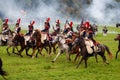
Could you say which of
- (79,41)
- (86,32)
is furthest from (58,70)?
(86,32)

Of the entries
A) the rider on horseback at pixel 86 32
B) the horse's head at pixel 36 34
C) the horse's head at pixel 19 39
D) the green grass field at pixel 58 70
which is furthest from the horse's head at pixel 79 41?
the horse's head at pixel 19 39

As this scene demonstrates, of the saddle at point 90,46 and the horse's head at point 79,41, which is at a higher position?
the horse's head at point 79,41

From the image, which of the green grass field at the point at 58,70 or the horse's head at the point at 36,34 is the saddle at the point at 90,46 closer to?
the green grass field at the point at 58,70

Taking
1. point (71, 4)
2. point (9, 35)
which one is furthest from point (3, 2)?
point (9, 35)

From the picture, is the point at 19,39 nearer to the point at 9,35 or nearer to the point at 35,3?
the point at 9,35

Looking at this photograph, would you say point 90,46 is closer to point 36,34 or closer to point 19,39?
point 36,34

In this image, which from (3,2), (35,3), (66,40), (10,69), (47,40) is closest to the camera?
(10,69)

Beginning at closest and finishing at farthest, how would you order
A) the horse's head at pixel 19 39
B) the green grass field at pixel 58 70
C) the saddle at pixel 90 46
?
the green grass field at pixel 58 70
the saddle at pixel 90 46
the horse's head at pixel 19 39

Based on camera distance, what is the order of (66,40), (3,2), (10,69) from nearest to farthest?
(10,69) < (66,40) < (3,2)

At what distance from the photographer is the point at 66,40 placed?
2364cm

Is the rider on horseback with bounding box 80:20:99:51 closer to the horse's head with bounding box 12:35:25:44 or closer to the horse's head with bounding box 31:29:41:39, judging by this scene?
the horse's head with bounding box 31:29:41:39

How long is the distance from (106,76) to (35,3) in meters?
85.9

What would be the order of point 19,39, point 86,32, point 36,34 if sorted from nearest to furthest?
point 86,32
point 36,34
point 19,39

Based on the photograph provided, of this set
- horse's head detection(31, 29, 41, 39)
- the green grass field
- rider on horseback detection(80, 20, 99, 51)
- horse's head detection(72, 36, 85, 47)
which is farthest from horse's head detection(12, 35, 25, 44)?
horse's head detection(72, 36, 85, 47)
